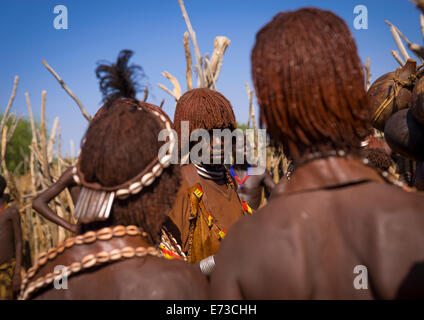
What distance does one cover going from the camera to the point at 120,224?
151cm

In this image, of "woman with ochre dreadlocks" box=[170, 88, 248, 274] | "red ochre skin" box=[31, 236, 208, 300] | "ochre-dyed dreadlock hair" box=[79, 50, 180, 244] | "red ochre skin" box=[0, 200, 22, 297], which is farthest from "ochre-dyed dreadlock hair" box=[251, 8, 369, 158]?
"red ochre skin" box=[0, 200, 22, 297]

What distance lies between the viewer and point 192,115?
3203 millimetres

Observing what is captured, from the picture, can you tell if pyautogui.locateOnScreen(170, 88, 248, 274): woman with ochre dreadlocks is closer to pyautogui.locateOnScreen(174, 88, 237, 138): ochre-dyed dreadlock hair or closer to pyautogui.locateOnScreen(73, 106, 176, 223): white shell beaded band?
pyautogui.locateOnScreen(174, 88, 237, 138): ochre-dyed dreadlock hair

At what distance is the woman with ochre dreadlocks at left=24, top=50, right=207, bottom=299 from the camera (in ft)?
4.50

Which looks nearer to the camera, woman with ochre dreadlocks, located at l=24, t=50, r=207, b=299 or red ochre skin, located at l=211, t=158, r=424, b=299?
red ochre skin, located at l=211, t=158, r=424, b=299

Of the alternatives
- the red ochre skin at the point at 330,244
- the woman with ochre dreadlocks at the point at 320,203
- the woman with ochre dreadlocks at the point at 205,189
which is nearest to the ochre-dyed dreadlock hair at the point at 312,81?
the woman with ochre dreadlocks at the point at 320,203

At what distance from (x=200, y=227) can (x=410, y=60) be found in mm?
1994

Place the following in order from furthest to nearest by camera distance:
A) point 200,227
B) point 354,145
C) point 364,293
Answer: point 200,227 < point 354,145 < point 364,293

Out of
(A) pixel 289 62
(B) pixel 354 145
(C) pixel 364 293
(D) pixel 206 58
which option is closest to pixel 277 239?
(C) pixel 364 293

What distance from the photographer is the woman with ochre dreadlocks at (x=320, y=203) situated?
43.9 inches

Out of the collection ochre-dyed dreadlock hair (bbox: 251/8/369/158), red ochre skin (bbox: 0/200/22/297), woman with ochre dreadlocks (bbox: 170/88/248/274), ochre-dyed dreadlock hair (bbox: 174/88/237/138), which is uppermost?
ochre-dyed dreadlock hair (bbox: 251/8/369/158)

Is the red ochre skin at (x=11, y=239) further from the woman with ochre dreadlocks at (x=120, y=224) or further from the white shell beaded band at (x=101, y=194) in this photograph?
the white shell beaded band at (x=101, y=194)
